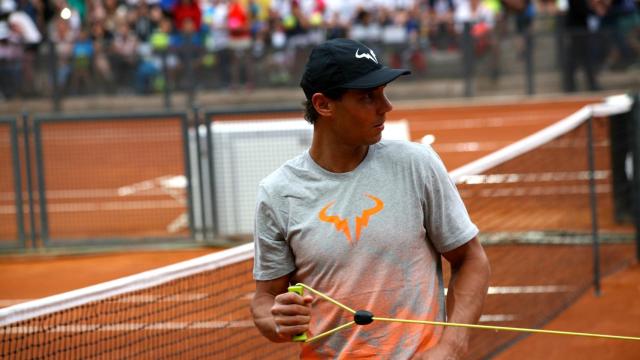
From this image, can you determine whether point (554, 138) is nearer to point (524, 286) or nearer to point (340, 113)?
point (524, 286)

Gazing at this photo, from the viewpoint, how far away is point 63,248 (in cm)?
1269

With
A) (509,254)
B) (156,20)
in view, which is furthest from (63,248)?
(156,20)

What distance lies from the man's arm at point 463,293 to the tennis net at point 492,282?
188 centimetres

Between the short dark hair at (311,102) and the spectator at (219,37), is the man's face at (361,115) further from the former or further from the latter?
the spectator at (219,37)

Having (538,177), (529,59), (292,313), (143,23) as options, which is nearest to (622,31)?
(529,59)

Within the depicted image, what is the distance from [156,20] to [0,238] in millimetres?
12102

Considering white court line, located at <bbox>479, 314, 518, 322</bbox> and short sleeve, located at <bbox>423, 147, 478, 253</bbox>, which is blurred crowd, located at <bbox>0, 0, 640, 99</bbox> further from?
short sleeve, located at <bbox>423, 147, 478, 253</bbox>

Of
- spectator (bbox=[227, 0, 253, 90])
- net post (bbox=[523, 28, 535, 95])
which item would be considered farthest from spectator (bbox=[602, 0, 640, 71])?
spectator (bbox=[227, 0, 253, 90])

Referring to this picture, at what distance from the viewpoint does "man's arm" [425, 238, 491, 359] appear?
3.45 meters

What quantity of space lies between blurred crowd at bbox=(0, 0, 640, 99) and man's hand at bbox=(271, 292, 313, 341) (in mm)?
18976

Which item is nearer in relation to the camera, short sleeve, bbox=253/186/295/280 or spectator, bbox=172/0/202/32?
short sleeve, bbox=253/186/295/280

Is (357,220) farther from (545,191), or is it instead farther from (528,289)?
(545,191)

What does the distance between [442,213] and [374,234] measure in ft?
0.76

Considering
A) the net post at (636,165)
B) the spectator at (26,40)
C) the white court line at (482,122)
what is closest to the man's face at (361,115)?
the net post at (636,165)
